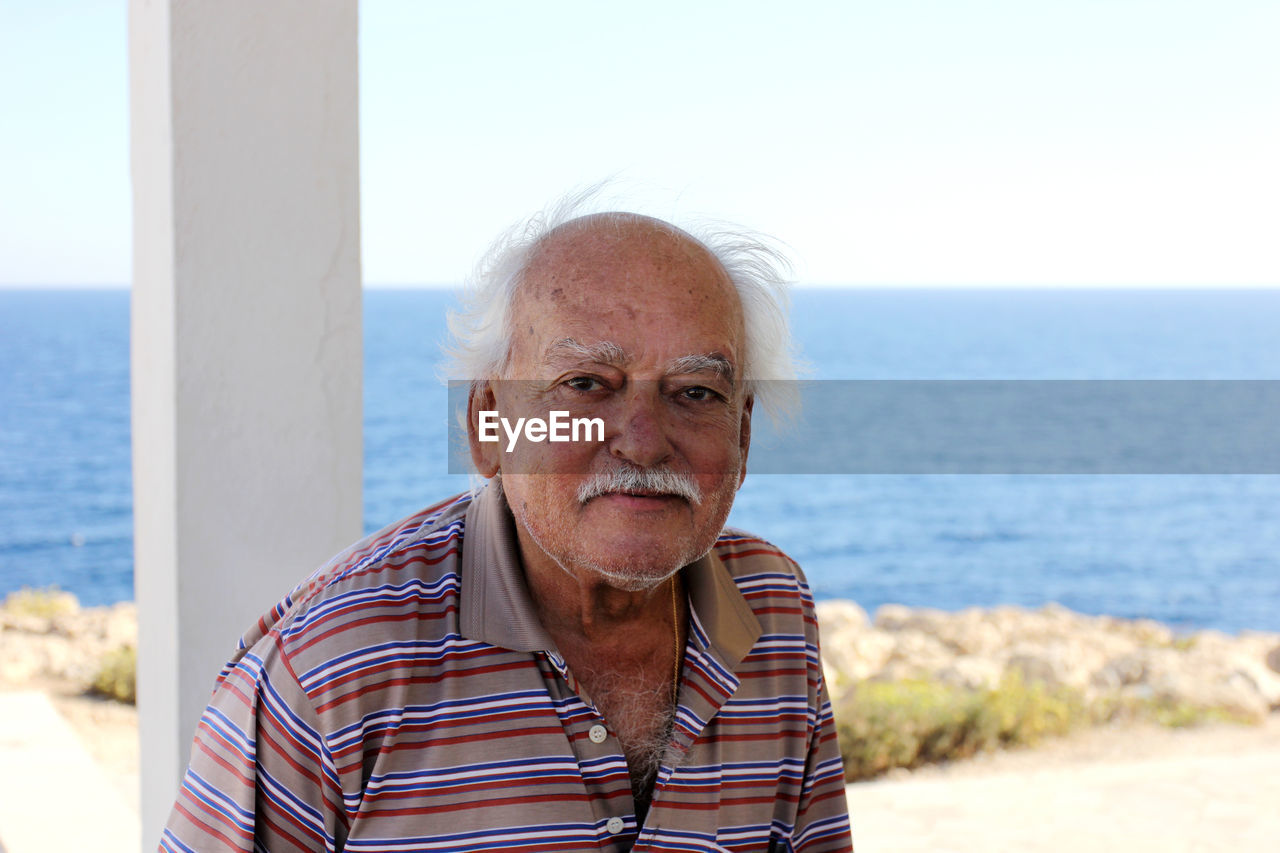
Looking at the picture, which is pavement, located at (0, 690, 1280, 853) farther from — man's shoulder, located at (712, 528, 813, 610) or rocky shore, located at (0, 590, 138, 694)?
rocky shore, located at (0, 590, 138, 694)

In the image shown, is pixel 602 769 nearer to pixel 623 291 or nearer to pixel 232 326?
pixel 623 291

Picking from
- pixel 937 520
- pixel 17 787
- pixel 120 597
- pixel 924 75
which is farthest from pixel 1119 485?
pixel 17 787

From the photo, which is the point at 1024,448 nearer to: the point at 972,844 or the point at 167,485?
the point at 972,844

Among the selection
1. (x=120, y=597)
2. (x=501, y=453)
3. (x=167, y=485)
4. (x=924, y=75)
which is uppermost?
(x=924, y=75)

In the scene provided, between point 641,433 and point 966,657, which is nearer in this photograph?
point 641,433

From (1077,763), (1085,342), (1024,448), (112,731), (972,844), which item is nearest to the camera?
(972,844)

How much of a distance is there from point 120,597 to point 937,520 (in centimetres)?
2866

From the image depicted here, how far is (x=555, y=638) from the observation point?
147cm

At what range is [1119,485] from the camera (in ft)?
143

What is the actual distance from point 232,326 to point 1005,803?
554cm

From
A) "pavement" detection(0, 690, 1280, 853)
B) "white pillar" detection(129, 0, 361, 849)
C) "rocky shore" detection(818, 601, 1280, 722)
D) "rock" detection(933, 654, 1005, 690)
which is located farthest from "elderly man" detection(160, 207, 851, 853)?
"rocky shore" detection(818, 601, 1280, 722)

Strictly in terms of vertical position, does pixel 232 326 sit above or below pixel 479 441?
above

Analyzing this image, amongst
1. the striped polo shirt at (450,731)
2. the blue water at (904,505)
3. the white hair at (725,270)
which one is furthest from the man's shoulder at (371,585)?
the blue water at (904,505)

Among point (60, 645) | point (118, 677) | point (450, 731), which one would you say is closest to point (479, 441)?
point (450, 731)
